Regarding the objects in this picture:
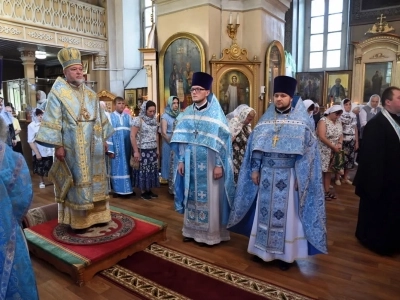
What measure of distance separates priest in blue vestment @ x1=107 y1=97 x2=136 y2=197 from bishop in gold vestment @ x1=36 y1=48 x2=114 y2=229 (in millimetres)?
2030

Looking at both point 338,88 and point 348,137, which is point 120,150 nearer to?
point 348,137

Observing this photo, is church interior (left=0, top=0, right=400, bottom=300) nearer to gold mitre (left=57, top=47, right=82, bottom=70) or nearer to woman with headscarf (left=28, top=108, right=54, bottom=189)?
woman with headscarf (left=28, top=108, right=54, bottom=189)

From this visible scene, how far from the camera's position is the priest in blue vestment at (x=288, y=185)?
2994 mm

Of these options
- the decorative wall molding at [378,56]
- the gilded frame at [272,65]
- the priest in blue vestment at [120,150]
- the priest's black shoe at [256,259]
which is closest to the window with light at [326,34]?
the decorative wall molding at [378,56]

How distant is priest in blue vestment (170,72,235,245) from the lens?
354cm

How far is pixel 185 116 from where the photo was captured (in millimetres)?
3723

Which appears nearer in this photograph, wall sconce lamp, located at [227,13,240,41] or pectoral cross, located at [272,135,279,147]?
pectoral cross, located at [272,135,279,147]

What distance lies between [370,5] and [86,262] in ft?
47.3

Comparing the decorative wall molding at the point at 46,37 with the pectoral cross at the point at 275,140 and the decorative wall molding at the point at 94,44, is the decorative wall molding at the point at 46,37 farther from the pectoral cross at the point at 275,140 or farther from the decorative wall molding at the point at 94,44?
the pectoral cross at the point at 275,140

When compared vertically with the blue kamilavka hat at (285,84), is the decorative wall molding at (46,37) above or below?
above

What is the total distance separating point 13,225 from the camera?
1578mm

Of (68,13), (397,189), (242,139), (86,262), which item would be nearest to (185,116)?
(242,139)

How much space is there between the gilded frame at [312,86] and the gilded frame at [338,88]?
22 centimetres

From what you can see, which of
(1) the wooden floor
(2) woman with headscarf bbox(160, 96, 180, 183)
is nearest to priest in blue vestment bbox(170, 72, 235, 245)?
(1) the wooden floor
